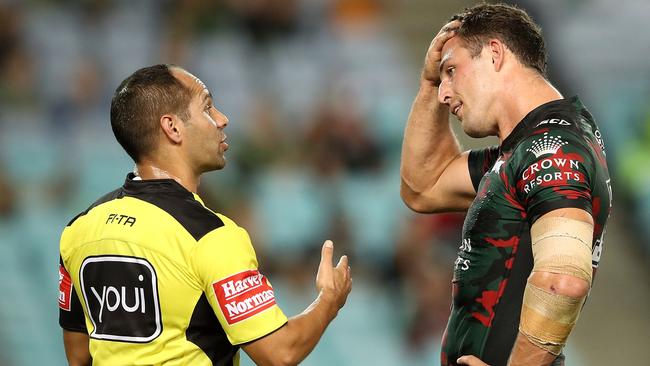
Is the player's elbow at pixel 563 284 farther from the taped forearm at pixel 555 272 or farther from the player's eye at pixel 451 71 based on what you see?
the player's eye at pixel 451 71

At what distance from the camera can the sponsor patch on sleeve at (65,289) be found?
313 cm

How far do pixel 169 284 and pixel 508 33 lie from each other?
4.37ft

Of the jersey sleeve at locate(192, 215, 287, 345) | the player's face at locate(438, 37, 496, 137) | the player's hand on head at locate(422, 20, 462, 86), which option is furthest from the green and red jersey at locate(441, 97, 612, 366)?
the jersey sleeve at locate(192, 215, 287, 345)

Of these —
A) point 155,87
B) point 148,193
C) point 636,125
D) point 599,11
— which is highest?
point 599,11

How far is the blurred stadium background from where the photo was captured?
700 centimetres

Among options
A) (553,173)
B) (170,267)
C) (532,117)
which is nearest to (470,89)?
(532,117)

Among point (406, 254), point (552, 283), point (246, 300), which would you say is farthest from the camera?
point (406, 254)

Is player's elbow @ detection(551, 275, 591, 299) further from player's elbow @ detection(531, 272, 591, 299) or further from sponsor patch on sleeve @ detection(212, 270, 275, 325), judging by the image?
sponsor patch on sleeve @ detection(212, 270, 275, 325)

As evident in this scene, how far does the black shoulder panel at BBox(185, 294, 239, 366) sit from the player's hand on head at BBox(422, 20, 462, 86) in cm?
125

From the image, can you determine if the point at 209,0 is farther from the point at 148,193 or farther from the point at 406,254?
the point at 148,193

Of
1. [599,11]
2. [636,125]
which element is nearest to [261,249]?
[636,125]

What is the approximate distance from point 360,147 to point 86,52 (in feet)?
7.97

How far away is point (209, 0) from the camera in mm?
8164

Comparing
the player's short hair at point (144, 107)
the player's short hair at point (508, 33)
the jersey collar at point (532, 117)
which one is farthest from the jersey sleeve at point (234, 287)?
the player's short hair at point (508, 33)
